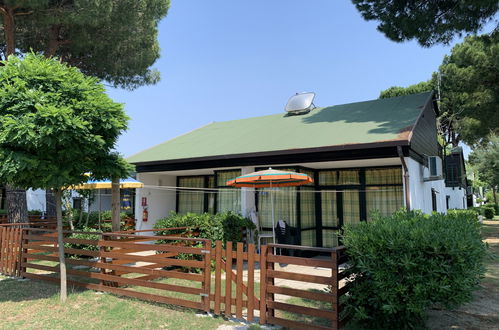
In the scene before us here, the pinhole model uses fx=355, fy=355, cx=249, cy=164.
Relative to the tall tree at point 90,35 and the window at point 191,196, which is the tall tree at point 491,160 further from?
the tall tree at point 90,35

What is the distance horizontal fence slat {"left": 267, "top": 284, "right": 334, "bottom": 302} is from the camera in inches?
167

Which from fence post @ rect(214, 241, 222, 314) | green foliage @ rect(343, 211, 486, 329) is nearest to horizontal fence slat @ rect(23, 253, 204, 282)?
fence post @ rect(214, 241, 222, 314)

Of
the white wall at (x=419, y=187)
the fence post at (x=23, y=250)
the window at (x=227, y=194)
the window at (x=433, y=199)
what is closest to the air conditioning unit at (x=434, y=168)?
the white wall at (x=419, y=187)

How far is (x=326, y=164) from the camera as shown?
1015 cm

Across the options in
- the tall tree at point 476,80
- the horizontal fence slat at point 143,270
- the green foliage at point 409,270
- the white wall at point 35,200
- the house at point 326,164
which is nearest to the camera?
the green foliage at point 409,270

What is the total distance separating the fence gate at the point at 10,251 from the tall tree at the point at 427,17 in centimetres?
1231

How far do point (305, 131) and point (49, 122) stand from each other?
763cm

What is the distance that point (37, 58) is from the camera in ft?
19.2

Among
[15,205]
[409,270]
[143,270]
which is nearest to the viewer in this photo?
[409,270]

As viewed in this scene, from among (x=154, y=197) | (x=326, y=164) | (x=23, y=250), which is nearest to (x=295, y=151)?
(x=326, y=164)

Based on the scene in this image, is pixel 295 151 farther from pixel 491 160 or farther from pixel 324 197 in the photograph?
pixel 491 160

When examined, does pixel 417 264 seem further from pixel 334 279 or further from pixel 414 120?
pixel 414 120

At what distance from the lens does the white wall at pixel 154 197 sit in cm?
1311

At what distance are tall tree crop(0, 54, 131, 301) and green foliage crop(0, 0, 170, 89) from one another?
6559 mm
